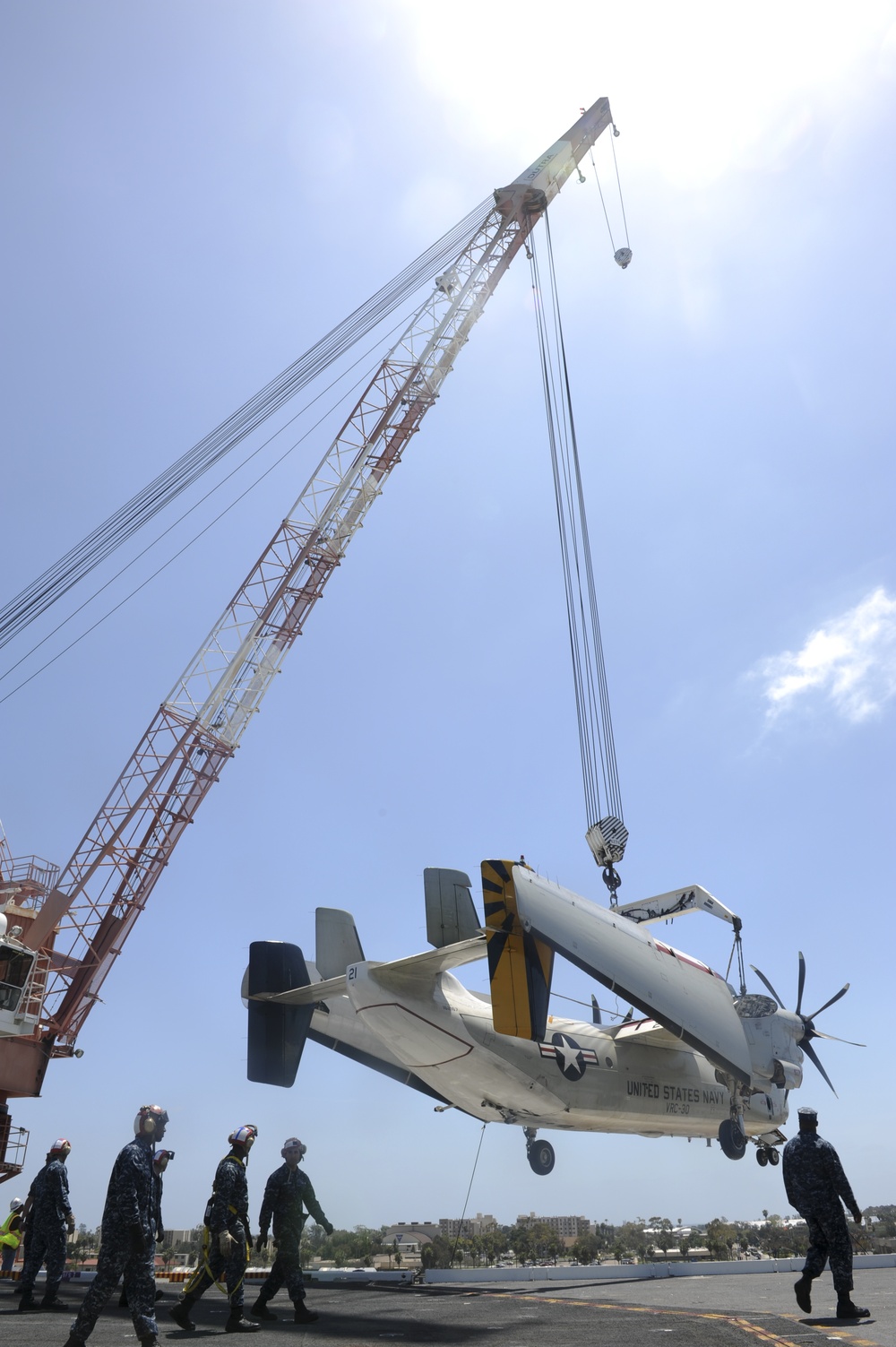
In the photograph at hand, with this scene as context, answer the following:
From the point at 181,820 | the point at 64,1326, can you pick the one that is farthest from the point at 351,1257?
the point at 64,1326

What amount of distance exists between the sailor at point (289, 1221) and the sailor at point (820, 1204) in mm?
5933

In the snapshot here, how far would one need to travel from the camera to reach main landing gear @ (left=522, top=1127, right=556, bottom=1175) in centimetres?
2386

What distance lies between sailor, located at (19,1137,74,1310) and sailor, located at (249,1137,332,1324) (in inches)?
144

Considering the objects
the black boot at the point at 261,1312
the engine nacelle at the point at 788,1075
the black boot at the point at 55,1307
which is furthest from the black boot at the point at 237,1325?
the engine nacelle at the point at 788,1075

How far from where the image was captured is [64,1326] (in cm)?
1160

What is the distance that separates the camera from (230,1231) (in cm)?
1121

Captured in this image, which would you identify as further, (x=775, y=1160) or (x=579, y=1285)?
(x=775, y=1160)

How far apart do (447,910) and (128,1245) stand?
1094cm

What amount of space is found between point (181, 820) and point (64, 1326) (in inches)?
1375

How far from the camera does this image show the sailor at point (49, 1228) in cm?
1437

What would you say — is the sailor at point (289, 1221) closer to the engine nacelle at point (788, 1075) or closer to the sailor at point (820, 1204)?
the sailor at point (820, 1204)

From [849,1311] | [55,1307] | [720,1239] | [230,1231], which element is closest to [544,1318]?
[849,1311]

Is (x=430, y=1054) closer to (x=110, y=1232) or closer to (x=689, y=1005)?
(x=689, y=1005)

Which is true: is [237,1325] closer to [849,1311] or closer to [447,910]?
[849,1311]
